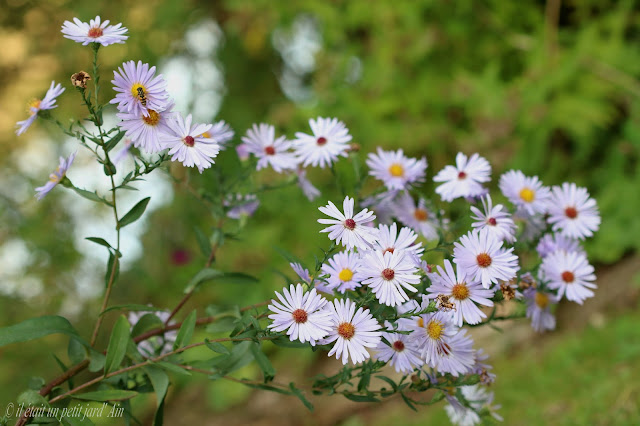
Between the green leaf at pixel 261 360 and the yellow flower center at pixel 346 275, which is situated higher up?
the yellow flower center at pixel 346 275

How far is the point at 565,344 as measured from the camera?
1892mm

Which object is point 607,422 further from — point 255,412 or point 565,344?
point 255,412

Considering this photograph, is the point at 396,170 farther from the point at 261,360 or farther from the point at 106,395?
the point at 106,395

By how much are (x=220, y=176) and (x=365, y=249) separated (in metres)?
0.35

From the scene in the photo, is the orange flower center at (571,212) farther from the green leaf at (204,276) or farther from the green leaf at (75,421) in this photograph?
the green leaf at (75,421)

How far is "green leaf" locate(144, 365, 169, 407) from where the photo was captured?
736 millimetres

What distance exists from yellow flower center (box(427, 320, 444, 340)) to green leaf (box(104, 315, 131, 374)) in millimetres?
423

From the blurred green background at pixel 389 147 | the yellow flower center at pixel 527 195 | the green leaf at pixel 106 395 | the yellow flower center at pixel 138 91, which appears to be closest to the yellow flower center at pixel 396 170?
the yellow flower center at pixel 527 195

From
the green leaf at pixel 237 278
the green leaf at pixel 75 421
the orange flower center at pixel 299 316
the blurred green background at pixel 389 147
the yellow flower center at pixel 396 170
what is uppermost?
the blurred green background at pixel 389 147

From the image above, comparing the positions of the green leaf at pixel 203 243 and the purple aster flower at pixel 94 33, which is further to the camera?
the green leaf at pixel 203 243

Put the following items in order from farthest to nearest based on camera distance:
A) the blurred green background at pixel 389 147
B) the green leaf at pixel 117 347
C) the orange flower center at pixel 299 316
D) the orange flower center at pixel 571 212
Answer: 1. the blurred green background at pixel 389 147
2. the orange flower center at pixel 571 212
3. the green leaf at pixel 117 347
4. the orange flower center at pixel 299 316

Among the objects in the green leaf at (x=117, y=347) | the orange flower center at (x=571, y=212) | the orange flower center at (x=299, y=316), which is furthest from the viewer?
the orange flower center at (x=571, y=212)

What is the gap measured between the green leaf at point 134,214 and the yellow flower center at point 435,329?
44 cm

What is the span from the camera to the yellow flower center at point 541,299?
85 centimetres
